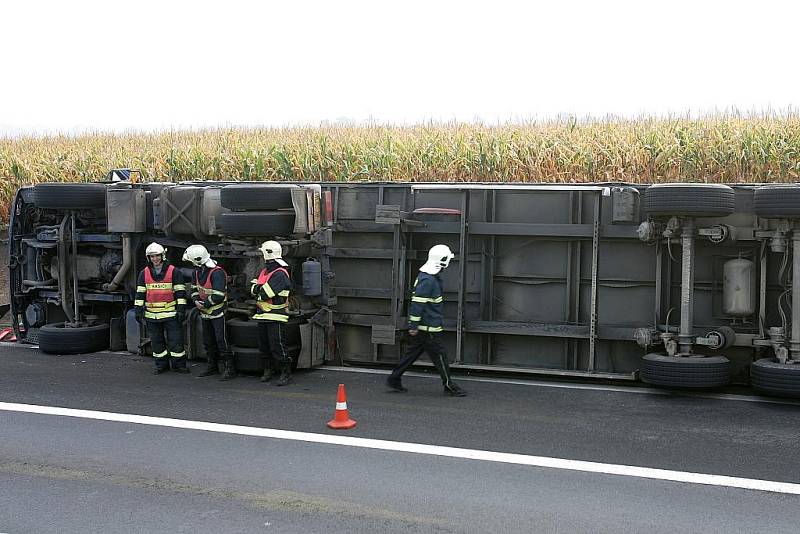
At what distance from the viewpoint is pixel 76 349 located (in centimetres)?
1266

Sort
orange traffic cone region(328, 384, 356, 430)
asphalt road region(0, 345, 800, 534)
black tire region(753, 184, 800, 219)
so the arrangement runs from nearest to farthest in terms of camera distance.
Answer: asphalt road region(0, 345, 800, 534) < orange traffic cone region(328, 384, 356, 430) < black tire region(753, 184, 800, 219)

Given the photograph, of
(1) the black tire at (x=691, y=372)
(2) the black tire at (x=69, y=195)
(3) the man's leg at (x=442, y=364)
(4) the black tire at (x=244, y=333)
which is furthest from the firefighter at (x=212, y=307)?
(1) the black tire at (x=691, y=372)

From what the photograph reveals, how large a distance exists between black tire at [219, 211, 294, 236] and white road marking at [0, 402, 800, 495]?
307 centimetres

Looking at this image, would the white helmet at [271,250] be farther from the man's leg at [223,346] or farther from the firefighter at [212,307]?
the man's leg at [223,346]

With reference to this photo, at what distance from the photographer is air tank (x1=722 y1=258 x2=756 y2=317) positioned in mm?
9727

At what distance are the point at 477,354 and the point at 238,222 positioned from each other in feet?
11.2

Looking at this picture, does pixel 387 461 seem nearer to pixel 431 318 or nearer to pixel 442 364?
pixel 442 364

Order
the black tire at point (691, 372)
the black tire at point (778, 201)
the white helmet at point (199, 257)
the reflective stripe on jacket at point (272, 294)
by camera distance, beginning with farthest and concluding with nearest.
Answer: the white helmet at point (199, 257)
the reflective stripe on jacket at point (272, 294)
the black tire at point (691, 372)
the black tire at point (778, 201)

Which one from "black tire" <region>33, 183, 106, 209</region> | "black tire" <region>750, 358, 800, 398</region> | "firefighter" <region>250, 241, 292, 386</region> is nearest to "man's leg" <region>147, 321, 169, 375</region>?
"firefighter" <region>250, 241, 292, 386</region>

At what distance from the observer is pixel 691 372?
9.27m

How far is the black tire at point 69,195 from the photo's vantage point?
41.7 feet

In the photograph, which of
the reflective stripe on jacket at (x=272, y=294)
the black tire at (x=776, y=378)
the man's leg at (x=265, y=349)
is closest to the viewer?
the black tire at (x=776, y=378)

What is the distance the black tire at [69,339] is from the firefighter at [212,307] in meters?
2.42

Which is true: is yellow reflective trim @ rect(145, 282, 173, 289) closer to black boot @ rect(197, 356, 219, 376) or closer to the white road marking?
black boot @ rect(197, 356, 219, 376)
